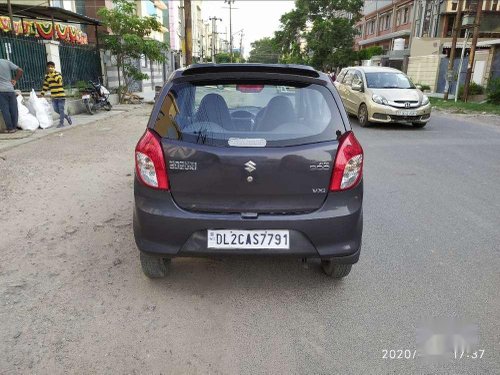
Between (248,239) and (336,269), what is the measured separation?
2.99 ft

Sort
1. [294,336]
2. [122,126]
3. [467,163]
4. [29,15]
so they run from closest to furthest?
[294,336]
[467,163]
[122,126]
[29,15]

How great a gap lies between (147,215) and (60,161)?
5459 millimetres

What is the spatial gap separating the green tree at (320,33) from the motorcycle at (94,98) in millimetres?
33136

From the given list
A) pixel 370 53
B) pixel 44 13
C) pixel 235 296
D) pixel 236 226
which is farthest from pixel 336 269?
pixel 370 53

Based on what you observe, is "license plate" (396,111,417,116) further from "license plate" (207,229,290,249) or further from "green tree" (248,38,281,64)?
"green tree" (248,38,281,64)

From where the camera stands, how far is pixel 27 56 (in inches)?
508

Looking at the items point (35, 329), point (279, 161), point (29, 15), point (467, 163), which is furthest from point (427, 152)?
point (29, 15)

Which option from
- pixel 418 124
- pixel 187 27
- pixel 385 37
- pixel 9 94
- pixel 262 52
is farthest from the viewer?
pixel 262 52

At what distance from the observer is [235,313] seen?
2986mm

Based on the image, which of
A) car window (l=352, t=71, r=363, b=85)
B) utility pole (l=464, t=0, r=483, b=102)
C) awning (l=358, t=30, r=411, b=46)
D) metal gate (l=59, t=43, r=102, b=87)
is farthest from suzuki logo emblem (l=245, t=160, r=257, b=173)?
awning (l=358, t=30, r=411, b=46)

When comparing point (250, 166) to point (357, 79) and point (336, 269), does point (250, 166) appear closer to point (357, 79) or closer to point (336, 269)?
point (336, 269)

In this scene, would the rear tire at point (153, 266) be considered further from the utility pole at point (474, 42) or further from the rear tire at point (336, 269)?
the utility pole at point (474, 42)

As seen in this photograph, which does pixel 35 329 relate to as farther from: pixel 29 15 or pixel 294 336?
pixel 29 15

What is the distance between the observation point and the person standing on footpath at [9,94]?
9.21 m
